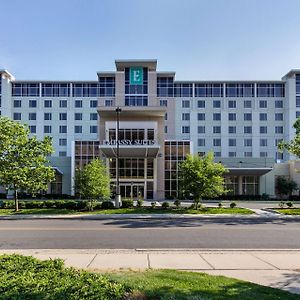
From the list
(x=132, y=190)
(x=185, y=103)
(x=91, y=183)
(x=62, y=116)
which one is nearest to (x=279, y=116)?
(x=185, y=103)

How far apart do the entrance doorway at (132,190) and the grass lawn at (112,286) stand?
144 feet

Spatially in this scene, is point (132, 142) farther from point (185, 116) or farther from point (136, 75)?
point (185, 116)

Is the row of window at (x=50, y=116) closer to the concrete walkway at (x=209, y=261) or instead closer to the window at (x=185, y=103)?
the window at (x=185, y=103)

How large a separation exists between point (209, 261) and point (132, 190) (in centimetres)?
4268

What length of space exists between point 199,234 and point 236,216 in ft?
33.4

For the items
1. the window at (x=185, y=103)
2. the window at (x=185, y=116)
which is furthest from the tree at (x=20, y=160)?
the window at (x=185, y=103)

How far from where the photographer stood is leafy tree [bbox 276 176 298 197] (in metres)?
57.4

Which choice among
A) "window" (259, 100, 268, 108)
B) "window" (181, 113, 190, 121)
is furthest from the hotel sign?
"window" (259, 100, 268, 108)

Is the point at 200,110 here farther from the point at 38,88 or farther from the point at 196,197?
the point at 196,197

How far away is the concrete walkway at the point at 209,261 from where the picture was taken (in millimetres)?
7613

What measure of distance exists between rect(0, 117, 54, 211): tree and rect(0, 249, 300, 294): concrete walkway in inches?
645

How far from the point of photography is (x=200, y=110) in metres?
76.6

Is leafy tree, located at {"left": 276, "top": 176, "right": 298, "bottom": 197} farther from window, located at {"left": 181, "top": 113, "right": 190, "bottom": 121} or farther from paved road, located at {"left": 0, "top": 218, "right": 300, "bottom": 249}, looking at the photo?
paved road, located at {"left": 0, "top": 218, "right": 300, "bottom": 249}

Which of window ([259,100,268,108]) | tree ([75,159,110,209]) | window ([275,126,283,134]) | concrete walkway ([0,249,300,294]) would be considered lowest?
concrete walkway ([0,249,300,294])
